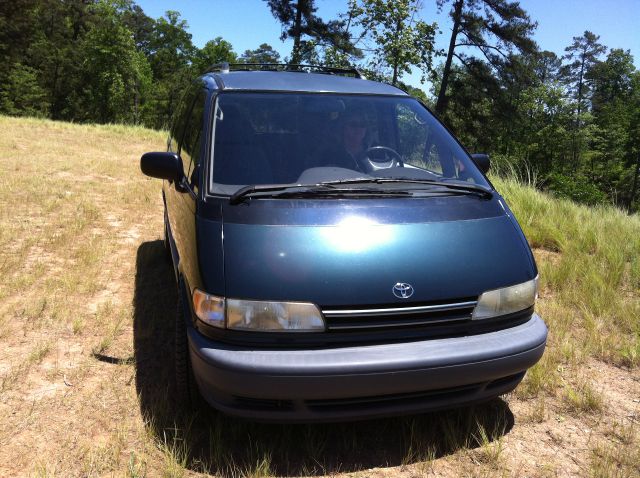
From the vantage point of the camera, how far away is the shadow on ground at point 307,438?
2588 mm

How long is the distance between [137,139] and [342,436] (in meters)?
17.5

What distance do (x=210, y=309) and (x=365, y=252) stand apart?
767 millimetres

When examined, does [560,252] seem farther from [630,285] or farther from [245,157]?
[245,157]

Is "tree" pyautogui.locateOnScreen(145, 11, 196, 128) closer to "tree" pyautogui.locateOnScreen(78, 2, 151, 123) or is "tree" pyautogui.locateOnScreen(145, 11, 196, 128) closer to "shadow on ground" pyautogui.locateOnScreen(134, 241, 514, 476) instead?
"tree" pyautogui.locateOnScreen(78, 2, 151, 123)

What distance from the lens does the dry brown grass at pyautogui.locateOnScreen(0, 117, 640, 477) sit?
8.54 ft

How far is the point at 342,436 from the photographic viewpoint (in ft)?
9.28

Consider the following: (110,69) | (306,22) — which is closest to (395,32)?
(306,22)

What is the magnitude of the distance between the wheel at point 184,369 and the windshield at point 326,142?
714mm

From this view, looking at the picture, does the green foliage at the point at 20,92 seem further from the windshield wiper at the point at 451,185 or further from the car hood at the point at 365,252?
the car hood at the point at 365,252

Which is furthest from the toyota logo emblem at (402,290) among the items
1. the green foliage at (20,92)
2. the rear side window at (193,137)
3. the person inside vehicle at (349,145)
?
the green foliage at (20,92)

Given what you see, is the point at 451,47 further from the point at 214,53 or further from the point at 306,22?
the point at 214,53

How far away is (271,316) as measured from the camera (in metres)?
2.37

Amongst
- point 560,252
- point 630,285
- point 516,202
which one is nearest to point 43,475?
point 630,285

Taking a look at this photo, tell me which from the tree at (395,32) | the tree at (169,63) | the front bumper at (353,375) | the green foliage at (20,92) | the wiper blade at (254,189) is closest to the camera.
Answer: the front bumper at (353,375)
